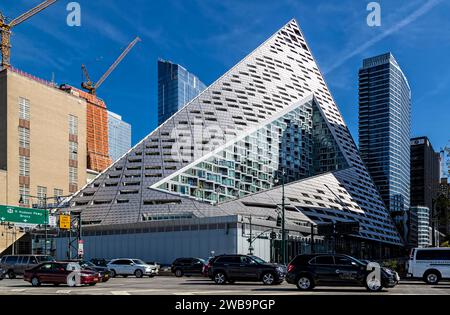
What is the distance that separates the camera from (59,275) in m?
30.9

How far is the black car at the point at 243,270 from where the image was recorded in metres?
30.8

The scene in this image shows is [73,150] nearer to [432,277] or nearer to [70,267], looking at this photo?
[70,267]

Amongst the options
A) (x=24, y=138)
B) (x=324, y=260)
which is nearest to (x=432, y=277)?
(x=324, y=260)

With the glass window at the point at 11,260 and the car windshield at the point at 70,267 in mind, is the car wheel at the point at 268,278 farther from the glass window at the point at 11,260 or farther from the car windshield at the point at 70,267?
the glass window at the point at 11,260

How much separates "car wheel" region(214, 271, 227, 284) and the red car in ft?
23.9

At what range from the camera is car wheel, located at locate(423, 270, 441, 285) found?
33219mm

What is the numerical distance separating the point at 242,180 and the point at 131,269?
1975 inches

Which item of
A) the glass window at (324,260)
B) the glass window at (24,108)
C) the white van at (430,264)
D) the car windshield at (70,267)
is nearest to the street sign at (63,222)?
the car windshield at (70,267)

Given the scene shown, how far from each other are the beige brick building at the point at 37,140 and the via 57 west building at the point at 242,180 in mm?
22108

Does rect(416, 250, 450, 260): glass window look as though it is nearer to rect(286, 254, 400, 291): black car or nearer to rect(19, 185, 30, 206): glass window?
rect(286, 254, 400, 291): black car

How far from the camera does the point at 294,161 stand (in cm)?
11138

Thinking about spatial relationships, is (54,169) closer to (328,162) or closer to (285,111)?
(285,111)

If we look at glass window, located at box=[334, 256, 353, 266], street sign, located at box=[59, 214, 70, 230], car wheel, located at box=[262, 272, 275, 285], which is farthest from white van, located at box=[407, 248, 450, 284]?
street sign, located at box=[59, 214, 70, 230]

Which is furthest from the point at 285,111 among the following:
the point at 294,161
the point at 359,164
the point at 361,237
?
the point at 361,237
